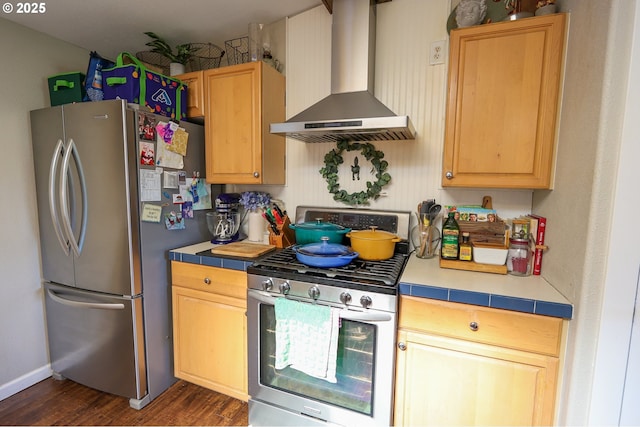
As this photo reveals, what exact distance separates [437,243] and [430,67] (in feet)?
3.39

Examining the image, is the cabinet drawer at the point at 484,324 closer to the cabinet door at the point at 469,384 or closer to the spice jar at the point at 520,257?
the cabinet door at the point at 469,384

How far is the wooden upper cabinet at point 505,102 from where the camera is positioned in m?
1.30

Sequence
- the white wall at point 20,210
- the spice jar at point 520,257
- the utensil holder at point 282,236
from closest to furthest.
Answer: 1. the spice jar at point 520,257
2. the white wall at point 20,210
3. the utensil holder at point 282,236

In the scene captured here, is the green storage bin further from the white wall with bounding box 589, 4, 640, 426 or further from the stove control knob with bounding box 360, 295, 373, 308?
the white wall with bounding box 589, 4, 640, 426

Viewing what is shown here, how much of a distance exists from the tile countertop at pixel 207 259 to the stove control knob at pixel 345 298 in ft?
1.81

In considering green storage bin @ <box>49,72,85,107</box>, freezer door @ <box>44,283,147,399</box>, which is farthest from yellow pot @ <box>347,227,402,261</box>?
green storage bin @ <box>49,72,85,107</box>

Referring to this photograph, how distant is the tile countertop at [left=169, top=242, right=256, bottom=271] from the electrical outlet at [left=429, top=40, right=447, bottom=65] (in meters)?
1.53

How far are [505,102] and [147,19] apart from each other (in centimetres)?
212

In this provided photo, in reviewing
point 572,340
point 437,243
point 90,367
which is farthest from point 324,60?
point 90,367

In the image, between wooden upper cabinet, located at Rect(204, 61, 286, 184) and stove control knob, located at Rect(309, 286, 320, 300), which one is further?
wooden upper cabinet, located at Rect(204, 61, 286, 184)

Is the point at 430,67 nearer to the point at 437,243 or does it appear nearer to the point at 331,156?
the point at 331,156

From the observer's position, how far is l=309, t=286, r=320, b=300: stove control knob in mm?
1377

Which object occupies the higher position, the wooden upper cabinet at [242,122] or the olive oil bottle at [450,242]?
the wooden upper cabinet at [242,122]

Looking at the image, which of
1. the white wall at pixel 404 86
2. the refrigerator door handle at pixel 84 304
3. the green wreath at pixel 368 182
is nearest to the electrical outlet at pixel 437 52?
the white wall at pixel 404 86
